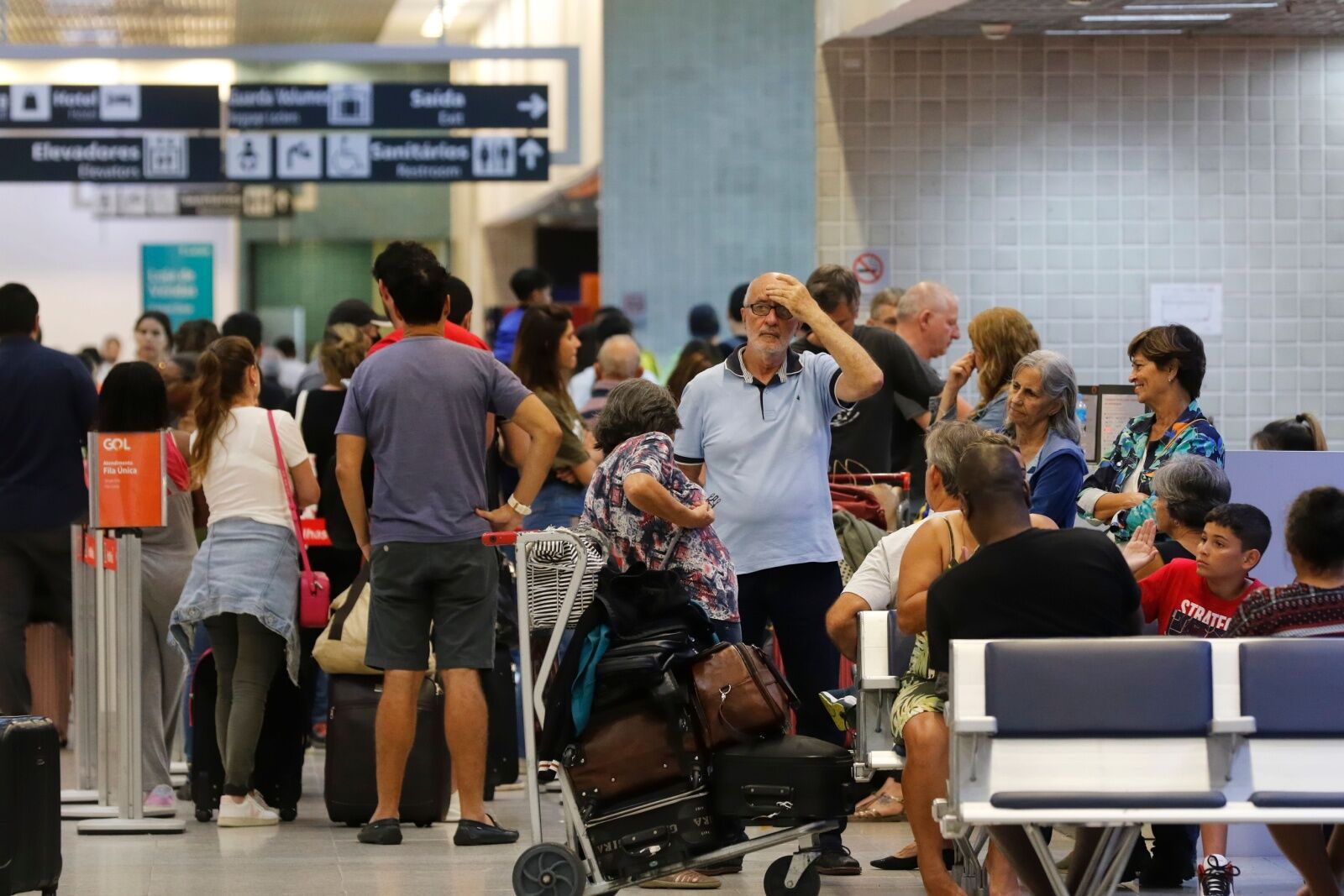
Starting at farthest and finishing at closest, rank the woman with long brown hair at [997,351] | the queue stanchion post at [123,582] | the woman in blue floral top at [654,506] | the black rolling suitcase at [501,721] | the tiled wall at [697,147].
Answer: the tiled wall at [697,147], the black rolling suitcase at [501,721], the queue stanchion post at [123,582], the woman with long brown hair at [997,351], the woman in blue floral top at [654,506]

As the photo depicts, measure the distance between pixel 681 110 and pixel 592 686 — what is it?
291 inches

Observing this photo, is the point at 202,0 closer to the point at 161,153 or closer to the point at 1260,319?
the point at 161,153

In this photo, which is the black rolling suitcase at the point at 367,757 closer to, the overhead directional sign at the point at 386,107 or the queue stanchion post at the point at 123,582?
the queue stanchion post at the point at 123,582

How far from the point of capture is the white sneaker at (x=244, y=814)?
6.46m

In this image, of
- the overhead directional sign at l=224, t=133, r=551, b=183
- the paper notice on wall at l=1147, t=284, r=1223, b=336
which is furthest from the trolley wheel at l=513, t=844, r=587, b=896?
the overhead directional sign at l=224, t=133, r=551, b=183

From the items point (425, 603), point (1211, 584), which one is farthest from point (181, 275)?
point (1211, 584)

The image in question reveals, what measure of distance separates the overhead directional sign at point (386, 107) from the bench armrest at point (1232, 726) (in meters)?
8.16

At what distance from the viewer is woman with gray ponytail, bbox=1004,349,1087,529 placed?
5.24m

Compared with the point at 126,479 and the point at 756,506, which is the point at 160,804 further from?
the point at 756,506

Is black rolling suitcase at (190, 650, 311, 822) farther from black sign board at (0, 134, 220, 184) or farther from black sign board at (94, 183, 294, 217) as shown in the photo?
black sign board at (94, 183, 294, 217)

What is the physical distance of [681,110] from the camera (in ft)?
38.3

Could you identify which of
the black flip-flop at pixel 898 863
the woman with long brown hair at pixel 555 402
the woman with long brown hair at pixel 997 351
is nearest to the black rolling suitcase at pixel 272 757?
the woman with long brown hair at pixel 555 402

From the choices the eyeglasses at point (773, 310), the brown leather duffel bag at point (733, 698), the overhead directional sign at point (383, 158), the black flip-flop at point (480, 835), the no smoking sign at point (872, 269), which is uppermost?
the overhead directional sign at point (383, 158)

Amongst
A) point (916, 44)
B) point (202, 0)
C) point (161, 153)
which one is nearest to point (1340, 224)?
point (916, 44)
